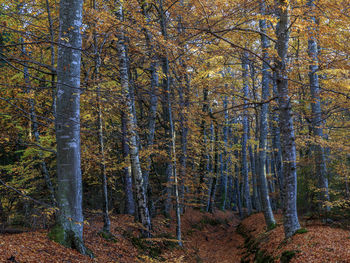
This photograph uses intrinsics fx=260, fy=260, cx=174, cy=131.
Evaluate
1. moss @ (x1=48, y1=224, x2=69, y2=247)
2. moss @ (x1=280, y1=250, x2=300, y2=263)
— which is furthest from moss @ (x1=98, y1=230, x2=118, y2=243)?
moss @ (x1=280, y1=250, x2=300, y2=263)

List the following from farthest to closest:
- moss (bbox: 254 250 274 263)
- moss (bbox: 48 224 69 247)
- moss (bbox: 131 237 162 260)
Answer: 1. moss (bbox: 131 237 162 260)
2. moss (bbox: 254 250 274 263)
3. moss (bbox: 48 224 69 247)

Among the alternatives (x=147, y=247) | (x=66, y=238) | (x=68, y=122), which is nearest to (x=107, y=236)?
(x=147, y=247)

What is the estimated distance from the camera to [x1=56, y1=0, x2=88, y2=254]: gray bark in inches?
202

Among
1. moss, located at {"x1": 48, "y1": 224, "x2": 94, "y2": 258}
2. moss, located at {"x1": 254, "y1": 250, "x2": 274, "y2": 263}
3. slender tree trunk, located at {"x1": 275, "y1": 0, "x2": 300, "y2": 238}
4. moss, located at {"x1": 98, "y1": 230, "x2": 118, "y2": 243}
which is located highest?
slender tree trunk, located at {"x1": 275, "y1": 0, "x2": 300, "y2": 238}

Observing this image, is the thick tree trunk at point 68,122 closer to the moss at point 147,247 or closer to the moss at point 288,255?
the moss at point 147,247

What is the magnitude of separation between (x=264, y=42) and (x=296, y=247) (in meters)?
7.92

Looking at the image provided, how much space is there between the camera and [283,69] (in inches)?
289

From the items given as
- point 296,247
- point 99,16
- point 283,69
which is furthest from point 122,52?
point 296,247

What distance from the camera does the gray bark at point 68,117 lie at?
513cm

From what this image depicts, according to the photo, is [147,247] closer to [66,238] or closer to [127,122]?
[66,238]

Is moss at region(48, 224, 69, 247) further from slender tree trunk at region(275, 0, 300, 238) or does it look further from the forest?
slender tree trunk at region(275, 0, 300, 238)

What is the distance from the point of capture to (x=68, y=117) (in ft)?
16.6

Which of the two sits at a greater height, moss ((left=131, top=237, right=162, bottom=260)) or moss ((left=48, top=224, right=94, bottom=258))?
moss ((left=48, top=224, right=94, bottom=258))

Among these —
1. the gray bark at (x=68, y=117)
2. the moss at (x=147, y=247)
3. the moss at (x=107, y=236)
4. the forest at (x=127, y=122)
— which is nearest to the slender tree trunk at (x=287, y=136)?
the forest at (x=127, y=122)
